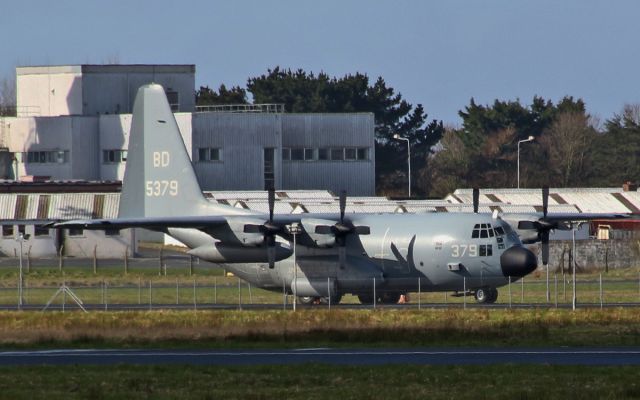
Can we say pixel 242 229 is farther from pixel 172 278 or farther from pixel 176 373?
pixel 176 373

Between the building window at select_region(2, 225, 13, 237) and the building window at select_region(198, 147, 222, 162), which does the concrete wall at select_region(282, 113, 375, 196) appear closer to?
the building window at select_region(198, 147, 222, 162)

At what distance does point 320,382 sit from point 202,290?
115 ft

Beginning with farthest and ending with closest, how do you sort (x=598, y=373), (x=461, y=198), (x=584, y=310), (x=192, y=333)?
(x=461, y=198) → (x=584, y=310) → (x=192, y=333) → (x=598, y=373)

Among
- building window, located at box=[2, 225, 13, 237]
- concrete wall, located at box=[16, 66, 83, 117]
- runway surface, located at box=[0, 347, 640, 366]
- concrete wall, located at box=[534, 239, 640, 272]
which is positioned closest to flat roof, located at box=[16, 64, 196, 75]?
concrete wall, located at box=[16, 66, 83, 117]

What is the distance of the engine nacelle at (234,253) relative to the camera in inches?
1996

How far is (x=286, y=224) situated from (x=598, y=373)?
24839 mm

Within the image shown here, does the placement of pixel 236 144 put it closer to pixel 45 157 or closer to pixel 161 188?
pixel 45 157

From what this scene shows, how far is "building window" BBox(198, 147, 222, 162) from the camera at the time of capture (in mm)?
99562

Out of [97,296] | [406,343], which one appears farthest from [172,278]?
[406,343]

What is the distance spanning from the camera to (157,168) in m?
55.8

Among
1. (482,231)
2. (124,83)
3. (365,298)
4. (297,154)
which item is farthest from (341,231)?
(124,83)

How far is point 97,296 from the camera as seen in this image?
190 ft

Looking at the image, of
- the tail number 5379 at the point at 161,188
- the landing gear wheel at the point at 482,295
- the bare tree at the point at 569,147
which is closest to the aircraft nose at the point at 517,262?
the landing gear wheel at the point at 482,295

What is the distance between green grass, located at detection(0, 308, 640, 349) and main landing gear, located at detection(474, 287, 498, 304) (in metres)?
6.04
